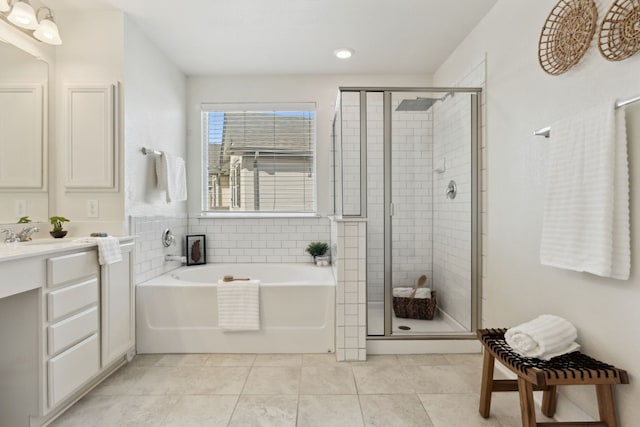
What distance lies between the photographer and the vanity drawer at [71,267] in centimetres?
175

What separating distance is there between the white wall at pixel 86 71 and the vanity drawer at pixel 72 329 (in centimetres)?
68

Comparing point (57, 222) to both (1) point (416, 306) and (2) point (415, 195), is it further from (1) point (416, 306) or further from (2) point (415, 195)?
(1) point (416, 306)

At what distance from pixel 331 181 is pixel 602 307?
2.48 meters

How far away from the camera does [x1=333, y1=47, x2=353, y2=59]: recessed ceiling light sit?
308cm

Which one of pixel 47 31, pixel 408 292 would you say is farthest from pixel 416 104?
pixel 47 31

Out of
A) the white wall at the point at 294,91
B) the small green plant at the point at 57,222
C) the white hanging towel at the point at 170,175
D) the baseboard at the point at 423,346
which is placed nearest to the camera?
the small green plant at the point at 57,222

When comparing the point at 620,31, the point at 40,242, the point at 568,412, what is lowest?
the point at 568,412

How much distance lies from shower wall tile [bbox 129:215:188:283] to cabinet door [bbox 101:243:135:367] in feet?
0.69

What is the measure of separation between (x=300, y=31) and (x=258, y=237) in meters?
1.98

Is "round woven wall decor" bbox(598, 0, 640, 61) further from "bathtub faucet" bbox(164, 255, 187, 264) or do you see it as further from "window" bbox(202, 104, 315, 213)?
"bathtub faucet" bbox(164, 255, 187, 264)

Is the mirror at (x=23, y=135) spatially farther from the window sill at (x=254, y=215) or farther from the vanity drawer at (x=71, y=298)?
the window sill at (x=254, y=215)

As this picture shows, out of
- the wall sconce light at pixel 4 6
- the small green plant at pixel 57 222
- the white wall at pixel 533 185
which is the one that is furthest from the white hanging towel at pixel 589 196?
the wall sconce light at pixel 4 6

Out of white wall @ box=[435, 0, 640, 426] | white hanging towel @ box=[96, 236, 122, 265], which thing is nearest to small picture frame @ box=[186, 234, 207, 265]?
white hanging towel @ box=[96, 236, 122, 265]

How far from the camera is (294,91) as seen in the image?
12.1 feet
